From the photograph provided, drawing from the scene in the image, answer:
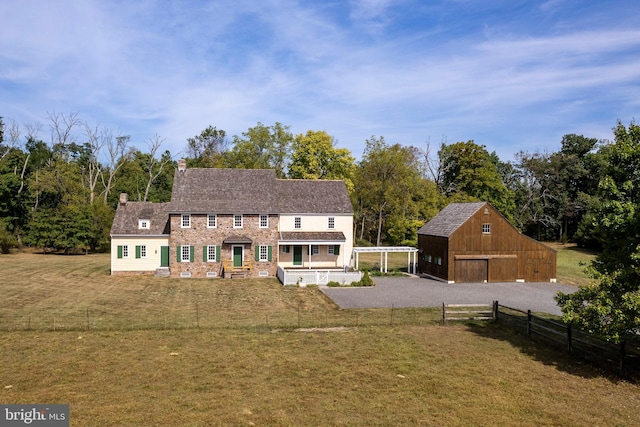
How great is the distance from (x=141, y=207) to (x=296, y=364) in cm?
2871

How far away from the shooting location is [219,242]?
35875 mm

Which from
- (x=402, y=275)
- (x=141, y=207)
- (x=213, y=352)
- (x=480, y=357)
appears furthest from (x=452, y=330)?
(x=141, y=207)

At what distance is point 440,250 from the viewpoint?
3494cm

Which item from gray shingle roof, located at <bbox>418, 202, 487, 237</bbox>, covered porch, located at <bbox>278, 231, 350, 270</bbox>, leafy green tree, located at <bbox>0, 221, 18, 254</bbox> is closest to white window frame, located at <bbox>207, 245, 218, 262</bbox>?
covered porch, located at <bbox>278, 231, 350, 270</bbox>

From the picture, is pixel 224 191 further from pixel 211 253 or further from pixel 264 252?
pixel 264 252

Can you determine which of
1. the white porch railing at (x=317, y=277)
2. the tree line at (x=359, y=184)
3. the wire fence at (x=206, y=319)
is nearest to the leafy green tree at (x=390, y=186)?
the tree line at (x=359, y=184)

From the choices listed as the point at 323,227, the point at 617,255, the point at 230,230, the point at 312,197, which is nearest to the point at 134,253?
the point at 230,230

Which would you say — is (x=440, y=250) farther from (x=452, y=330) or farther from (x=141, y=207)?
(x=141, y=207)

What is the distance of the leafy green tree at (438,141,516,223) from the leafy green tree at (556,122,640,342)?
44.5 meters

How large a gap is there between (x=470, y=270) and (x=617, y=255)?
20.0 meters

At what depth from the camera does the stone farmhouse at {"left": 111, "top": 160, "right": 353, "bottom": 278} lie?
35500 millimetres

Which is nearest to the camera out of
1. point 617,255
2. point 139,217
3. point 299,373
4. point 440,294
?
point 299,373

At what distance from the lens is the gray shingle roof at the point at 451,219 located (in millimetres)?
34375

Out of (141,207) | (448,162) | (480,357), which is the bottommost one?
(480,357)
